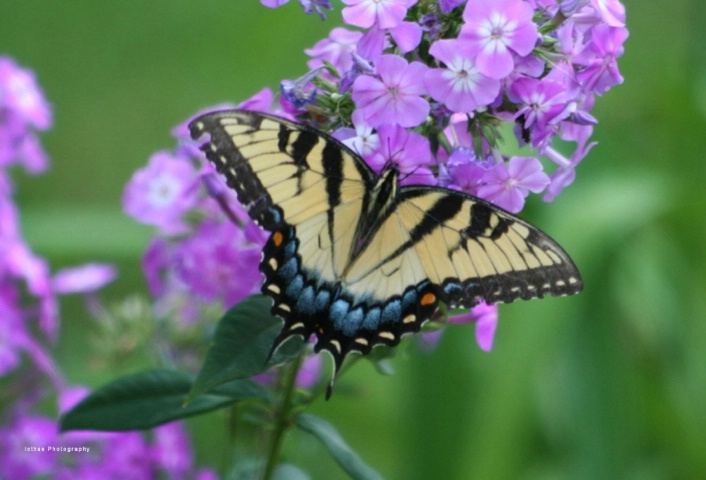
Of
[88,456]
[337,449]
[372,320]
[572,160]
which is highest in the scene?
[572,160]

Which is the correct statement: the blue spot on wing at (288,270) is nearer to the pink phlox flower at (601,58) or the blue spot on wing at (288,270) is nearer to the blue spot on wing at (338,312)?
the blue spot on wing at (338,312)

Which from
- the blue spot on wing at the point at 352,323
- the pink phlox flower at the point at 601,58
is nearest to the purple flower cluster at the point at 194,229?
the blue spot on wing at the point at 352,323

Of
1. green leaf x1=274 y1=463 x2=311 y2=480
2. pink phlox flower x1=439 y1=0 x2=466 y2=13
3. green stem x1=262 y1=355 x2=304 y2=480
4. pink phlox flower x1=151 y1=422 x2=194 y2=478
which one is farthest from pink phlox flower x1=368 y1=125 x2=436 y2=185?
pink phlox flower x1=151 y1=422 x2=194 y2=478

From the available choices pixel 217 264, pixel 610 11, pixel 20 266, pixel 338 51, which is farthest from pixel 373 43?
pixel 20 266

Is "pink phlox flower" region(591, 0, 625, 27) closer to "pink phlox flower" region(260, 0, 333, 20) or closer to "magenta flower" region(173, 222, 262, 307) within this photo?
"pink phlox flower" region(260, 0, 333, 20)

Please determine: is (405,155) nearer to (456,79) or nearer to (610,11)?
(456,79)
